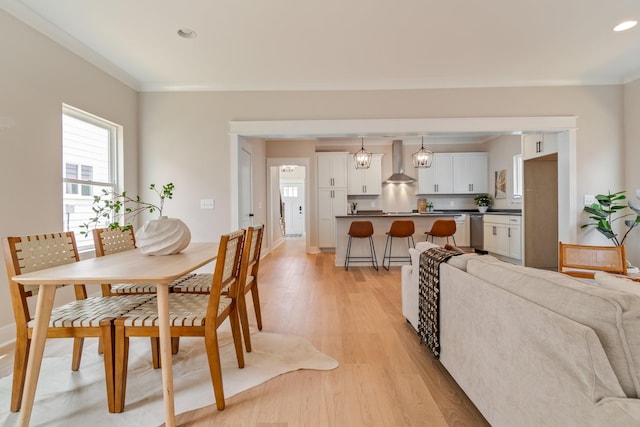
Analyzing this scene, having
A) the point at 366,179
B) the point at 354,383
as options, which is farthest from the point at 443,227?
the point at 354,383

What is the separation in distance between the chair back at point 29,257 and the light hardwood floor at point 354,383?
3.12ft

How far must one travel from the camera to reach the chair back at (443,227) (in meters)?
4.93

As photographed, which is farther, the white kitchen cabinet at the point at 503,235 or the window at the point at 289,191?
the window at the point at 289,191

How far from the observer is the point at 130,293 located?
2113 mm

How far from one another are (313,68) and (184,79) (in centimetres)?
163

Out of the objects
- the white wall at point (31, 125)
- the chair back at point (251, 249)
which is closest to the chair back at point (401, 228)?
the chair back at point (251, 249)

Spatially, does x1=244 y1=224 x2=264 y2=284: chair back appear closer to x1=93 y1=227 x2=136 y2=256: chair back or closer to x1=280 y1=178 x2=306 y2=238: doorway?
x1=93 y1=227 x2=136 y2=256: chair back

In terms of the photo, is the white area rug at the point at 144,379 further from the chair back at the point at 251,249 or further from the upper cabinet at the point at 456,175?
the upper cabinet at the point at 456,175

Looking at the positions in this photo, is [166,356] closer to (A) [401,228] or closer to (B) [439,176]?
(A) [401,228]

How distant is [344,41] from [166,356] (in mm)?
2931

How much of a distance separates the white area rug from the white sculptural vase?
29.1 inches

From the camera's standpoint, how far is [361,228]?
493cm

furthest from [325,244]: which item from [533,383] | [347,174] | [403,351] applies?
[533,383]

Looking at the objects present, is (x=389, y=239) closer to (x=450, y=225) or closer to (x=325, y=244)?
(x=450, y=225)
